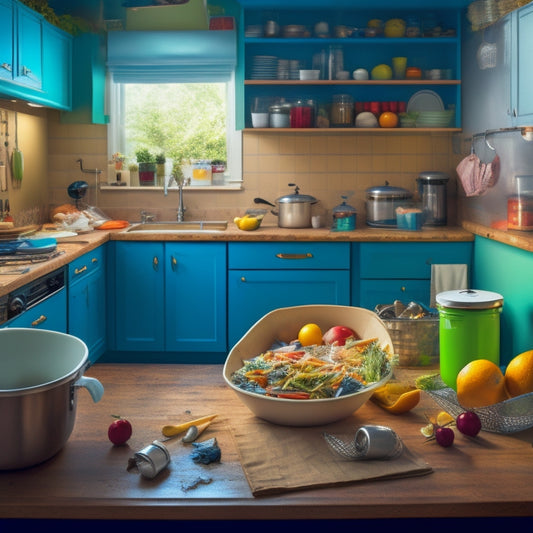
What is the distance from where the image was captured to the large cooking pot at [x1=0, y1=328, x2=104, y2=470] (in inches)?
46.6

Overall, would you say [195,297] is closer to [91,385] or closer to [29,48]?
[29,48]

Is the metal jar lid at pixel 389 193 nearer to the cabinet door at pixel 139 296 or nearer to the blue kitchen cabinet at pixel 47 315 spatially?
the cabinet door at pixel 139 296

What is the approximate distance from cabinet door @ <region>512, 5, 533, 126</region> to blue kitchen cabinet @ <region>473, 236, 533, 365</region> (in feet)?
2.12

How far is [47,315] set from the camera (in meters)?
3.34

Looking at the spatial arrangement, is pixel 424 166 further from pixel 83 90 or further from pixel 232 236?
pixel 83 90

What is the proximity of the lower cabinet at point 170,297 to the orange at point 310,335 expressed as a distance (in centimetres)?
269

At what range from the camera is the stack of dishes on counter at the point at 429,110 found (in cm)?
483

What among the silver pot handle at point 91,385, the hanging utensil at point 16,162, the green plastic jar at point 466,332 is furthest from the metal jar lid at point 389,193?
the silver pot handle at point 91,385

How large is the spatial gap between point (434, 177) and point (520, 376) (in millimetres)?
3479

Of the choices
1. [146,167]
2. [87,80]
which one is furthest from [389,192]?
[87,80]

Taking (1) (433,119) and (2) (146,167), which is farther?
(2) (146,167)

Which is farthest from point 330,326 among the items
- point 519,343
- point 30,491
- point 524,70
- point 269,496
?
point 524,70

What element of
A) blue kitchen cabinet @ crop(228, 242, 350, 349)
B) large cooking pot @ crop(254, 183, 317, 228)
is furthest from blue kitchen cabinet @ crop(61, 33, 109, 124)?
blue kitchen cabinet @ crop(228, 242, 350, 349)

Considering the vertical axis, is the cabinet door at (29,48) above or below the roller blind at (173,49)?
below
